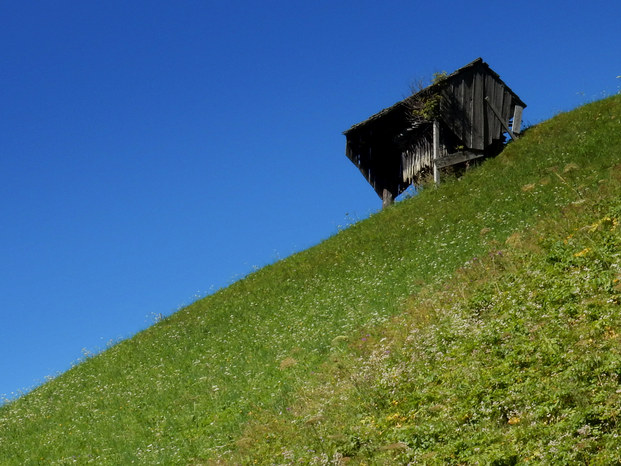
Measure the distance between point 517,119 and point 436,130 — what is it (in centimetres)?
509

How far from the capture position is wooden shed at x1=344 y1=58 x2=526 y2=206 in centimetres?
3378

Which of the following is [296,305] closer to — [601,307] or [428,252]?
[428,252]

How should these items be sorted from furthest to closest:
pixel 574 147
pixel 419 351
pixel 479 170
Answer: pixel 479 170 < pixel 574 147 < pixel 419 351

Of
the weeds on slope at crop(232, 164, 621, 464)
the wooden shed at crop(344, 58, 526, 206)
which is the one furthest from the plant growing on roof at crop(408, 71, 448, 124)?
the weeds on slope at crop(232, 164, 621, 464)

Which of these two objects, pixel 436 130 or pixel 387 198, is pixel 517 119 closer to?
pixel 436 130

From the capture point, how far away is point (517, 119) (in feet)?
116

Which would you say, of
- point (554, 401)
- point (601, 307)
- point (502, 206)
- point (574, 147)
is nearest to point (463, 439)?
point (554, 401)

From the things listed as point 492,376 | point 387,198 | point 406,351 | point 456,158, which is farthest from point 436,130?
point 492,376

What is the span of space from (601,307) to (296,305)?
44.2 feet

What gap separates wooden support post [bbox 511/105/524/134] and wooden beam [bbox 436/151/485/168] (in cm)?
290

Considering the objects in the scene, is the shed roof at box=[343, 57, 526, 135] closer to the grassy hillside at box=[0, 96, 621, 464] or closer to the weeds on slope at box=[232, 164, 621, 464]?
the grassy hillside at box=[0, 96, 621, 464]

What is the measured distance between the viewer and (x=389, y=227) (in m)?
28.3

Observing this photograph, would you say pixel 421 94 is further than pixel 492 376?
Yes

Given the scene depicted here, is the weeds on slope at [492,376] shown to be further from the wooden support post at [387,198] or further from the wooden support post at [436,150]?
the wooden support post at [387,198]
